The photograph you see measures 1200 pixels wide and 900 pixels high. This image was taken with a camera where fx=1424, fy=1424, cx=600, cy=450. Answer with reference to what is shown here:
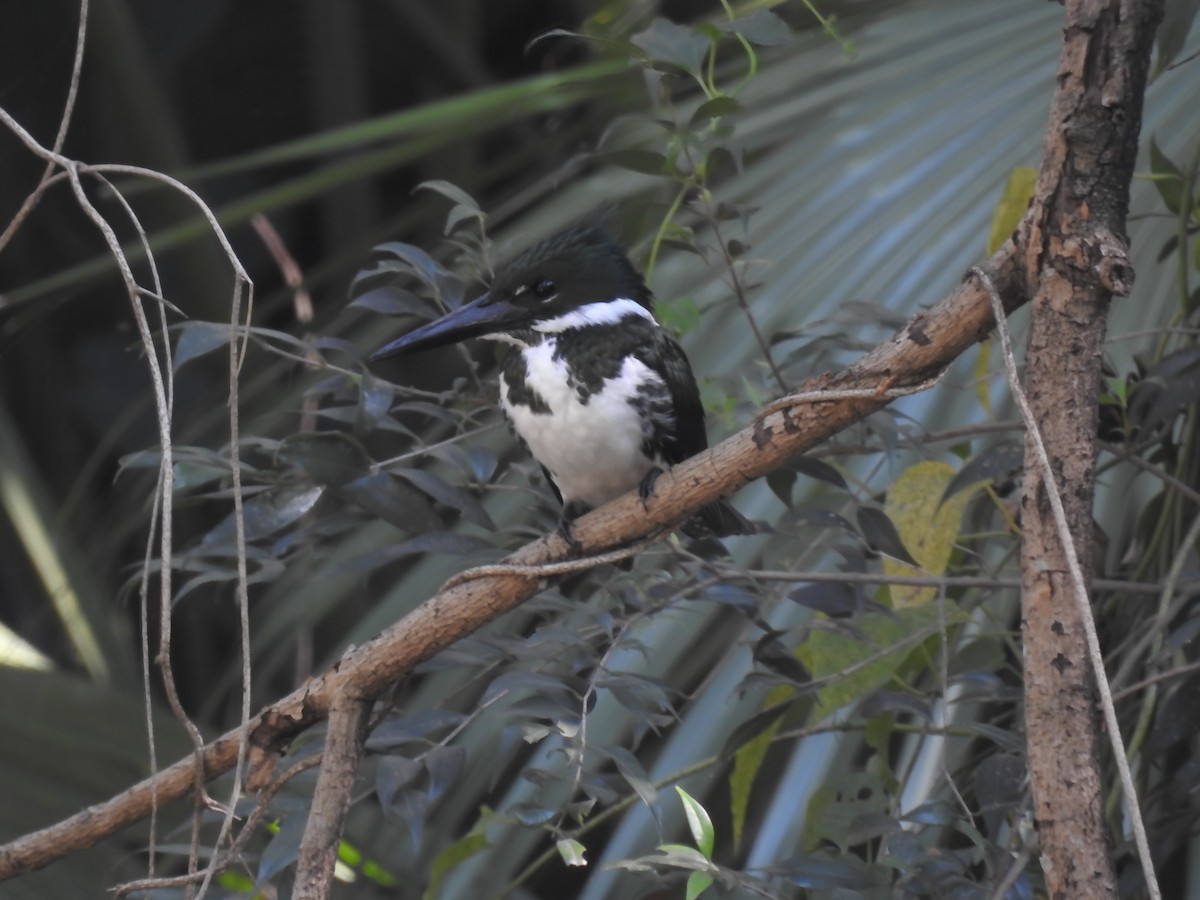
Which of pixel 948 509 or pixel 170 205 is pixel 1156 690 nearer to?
pixel 948 509

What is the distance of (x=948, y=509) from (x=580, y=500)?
1.51ft

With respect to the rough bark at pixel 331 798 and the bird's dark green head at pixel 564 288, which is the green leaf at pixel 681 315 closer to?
the bird's dark green head at pixel 564 288

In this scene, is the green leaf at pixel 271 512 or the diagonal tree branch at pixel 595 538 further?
the green leaf at pixel 271 512

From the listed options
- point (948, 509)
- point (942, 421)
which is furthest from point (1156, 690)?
point (942, 421)

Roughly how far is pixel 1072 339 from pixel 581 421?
0.70 m

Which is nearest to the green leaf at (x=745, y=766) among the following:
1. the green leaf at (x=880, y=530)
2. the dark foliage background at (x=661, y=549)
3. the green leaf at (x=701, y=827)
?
the dark foliage background at (x=661, y=549)

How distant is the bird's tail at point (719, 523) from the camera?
1382mm

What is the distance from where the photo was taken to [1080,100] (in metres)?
0.87

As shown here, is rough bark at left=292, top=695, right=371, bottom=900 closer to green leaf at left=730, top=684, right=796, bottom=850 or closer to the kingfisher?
green leaf at left=730, top=684, right=796, bottom=850

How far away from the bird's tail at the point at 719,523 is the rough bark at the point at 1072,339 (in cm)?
49

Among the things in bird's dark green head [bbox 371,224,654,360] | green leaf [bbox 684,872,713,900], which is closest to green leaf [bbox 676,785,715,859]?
green leaf [bbox 684,872,713,900]

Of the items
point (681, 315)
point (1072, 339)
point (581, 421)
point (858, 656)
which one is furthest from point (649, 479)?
point (1072, 339)

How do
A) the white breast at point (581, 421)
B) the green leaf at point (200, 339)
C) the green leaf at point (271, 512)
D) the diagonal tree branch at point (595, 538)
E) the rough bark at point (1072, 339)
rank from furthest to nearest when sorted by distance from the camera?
1. the white breast at point (581, 421)
2. the green leaf at point (271, 512)
3. the green leaf at point (200, 339)
4. the diagonal tree branch at point (595, 538)
5. the rough bark at point (1072, 339)

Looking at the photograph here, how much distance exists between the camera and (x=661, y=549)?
1.35 m
